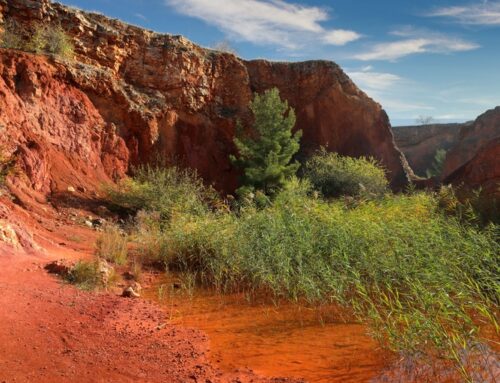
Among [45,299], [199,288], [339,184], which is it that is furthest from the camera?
[339,184]

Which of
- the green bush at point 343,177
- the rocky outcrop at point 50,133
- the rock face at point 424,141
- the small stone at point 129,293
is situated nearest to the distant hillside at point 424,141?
the rock face at point 424,141

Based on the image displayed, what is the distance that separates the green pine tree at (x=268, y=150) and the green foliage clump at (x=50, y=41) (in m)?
7.11

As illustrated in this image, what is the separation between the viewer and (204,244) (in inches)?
340

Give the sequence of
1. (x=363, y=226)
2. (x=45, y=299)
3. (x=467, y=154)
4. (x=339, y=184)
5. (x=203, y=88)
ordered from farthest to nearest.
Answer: (x=467, y=154) → (x=203, y=88) → (x=339, y=184) → (x=363, y=226) → (x=45, y=299)

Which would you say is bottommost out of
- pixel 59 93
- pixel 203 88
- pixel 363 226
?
pixel 363 226

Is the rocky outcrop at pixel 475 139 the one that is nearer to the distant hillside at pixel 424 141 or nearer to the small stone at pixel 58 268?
the distant hillside at pixel 424 141

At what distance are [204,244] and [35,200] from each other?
619cm

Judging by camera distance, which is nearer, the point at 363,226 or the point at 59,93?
the point at 363,226

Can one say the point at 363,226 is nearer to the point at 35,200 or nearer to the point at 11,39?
the point at 35,200

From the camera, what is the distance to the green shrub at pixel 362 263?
4.95 meters

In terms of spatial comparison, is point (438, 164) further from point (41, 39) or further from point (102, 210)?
point (41, 39)

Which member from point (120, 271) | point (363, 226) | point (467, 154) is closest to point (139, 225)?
point (120, 271)

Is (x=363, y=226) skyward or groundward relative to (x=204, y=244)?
skyward

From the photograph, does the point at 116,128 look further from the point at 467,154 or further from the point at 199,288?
the point at 467,154
